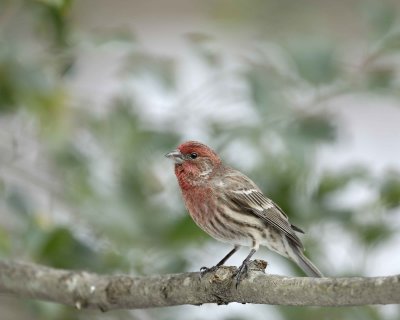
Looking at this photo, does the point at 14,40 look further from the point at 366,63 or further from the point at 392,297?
the point at 392,297

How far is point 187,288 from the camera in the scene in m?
2.86

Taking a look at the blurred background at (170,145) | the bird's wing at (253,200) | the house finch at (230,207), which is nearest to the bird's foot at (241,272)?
the house finch at (230,207)

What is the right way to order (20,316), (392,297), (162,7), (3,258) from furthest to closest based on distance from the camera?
(162,7)
(20,316)
(3,258)
(392,297)

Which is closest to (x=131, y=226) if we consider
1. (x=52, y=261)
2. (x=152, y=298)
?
(x=52, y=261)

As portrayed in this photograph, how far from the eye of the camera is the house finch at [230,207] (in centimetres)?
335

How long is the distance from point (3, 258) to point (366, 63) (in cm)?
170

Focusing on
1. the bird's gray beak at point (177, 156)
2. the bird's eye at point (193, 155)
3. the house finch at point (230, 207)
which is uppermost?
the bird's gray beak at point (177, 156)

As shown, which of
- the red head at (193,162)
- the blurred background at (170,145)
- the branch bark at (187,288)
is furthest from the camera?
the blurred background at (170,145)

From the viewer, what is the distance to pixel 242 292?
2695mm

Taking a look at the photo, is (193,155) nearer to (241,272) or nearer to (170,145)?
(170,145)

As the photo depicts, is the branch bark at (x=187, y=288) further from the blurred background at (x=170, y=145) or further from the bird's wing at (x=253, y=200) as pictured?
the bird's wing at (x=253, y=200)

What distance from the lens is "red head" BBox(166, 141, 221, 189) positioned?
3.33m

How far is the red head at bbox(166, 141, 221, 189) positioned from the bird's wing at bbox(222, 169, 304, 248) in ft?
0.37

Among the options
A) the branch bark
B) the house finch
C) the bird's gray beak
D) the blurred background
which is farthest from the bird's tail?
the branch bark
